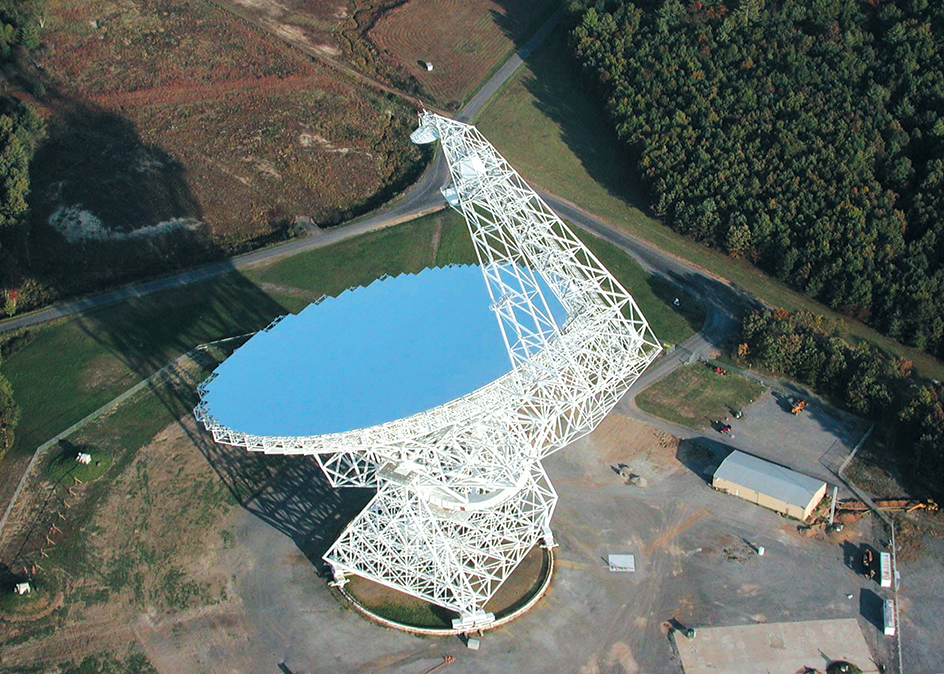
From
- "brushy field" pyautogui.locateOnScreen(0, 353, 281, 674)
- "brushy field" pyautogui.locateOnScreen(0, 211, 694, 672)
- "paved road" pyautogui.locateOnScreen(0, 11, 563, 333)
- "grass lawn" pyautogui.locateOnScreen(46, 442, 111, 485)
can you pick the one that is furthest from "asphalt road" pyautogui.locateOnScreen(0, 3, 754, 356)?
"grass lawn" pyautogui.locateOnScreen(46, 442, 111, 485)

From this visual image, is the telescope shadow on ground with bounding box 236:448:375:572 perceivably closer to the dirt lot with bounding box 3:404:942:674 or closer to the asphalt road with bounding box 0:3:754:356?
the dirt lot with bounding box 3:404:942:674

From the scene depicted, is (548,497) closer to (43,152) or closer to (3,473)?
(3,473)

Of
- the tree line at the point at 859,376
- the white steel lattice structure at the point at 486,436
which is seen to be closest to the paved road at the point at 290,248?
the tree line at the point at 859,376

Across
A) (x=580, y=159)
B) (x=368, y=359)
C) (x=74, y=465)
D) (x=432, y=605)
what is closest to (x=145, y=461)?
(x=74, y=465)

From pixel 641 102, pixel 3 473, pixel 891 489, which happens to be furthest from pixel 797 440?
pixel 3 473

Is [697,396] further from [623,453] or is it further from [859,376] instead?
[859,376]

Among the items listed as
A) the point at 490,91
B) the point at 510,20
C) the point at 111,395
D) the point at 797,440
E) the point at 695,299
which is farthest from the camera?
the point at 510,20

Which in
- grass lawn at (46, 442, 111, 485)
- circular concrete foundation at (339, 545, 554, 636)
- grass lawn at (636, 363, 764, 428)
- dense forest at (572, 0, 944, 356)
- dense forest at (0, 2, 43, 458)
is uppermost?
dense forest at (572, 0, 944, 356)
